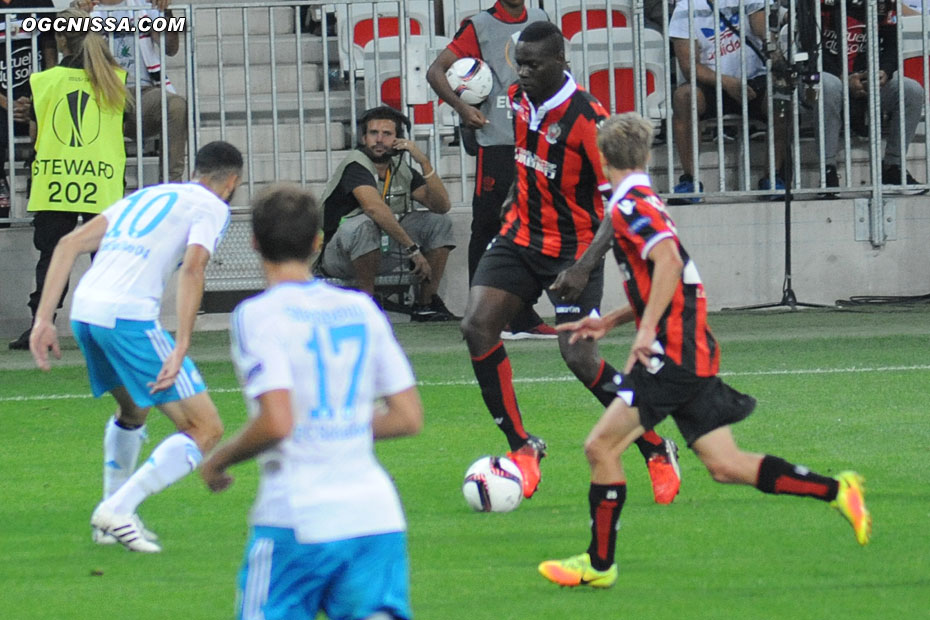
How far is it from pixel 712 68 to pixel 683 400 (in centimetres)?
942

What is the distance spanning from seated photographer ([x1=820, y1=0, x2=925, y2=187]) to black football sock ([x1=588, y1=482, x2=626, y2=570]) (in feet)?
31.7

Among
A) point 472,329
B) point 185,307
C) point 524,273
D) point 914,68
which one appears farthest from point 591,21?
point 185,307

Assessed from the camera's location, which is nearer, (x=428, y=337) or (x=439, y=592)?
(x=439, y=592)

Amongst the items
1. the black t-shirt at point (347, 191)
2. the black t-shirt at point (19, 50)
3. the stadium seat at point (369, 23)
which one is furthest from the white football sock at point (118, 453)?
the stadium seat at point (369, 23)

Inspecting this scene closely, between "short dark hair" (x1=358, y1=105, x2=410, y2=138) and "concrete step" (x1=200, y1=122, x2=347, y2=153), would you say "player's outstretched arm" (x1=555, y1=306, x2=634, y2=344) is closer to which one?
"short dark hair" (x1=358, y1=105, x2=410, y2=138)

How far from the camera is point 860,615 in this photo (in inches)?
193

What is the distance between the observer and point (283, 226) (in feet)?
11.7

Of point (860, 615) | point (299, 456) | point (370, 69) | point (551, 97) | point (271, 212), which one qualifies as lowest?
point (860, 615)

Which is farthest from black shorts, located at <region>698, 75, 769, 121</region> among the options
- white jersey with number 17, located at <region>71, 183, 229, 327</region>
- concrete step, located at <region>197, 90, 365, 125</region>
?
white jersey with number 17, located at <region>71, 183, 229, 327</region>

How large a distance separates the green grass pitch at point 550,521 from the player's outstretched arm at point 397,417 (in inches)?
58.3

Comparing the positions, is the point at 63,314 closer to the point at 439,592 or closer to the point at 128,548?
the point at 128,548

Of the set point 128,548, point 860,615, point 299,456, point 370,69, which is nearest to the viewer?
point 299,456

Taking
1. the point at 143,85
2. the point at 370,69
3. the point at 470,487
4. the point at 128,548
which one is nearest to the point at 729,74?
the point at 370,69

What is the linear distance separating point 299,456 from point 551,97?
13.0ft
